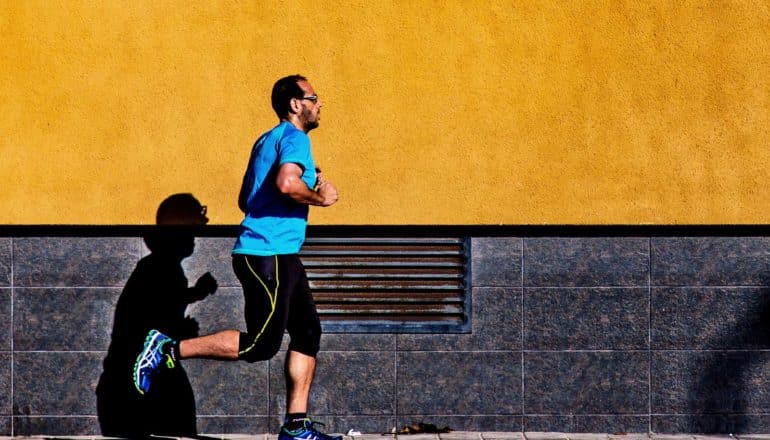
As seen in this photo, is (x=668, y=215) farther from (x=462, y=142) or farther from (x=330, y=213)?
(x=330, y=213)

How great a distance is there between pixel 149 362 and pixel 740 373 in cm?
317

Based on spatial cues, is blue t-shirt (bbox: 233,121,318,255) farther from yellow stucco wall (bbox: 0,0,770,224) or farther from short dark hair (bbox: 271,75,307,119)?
yellow stucco wall (bbox: 0,0,770,224)

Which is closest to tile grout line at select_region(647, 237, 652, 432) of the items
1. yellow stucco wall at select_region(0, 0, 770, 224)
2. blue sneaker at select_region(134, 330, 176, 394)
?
yellow stucco wall at select_region(0, 0, 770, 224)

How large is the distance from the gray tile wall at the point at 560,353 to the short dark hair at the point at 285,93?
0.92 metres

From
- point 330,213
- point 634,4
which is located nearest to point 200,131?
point 330,213

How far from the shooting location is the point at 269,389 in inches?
263

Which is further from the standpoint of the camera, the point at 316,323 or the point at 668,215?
the point at 668,215

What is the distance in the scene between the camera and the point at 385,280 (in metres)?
6.78

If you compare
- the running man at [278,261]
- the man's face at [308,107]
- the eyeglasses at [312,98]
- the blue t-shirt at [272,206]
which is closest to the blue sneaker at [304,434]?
the running man at [278,261]

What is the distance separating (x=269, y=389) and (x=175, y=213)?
108 centimetres

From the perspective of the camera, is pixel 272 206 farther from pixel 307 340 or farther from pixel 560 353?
pixel 560 353

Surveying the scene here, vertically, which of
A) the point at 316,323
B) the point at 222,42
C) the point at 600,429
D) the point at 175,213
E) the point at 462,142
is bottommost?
the point at 600,429

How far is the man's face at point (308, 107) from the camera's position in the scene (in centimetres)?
613

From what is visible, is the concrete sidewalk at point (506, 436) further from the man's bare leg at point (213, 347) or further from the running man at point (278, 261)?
the man's bare leg at point (213, 347)
